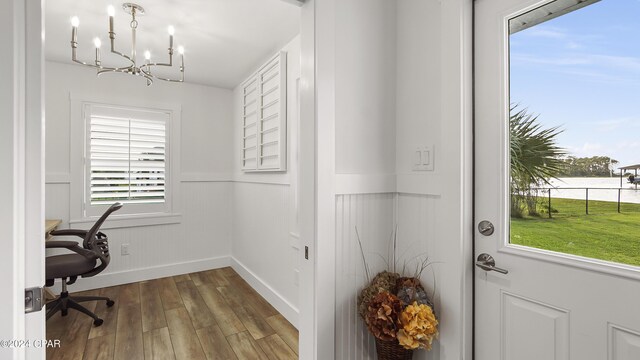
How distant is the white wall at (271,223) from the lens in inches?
98.4

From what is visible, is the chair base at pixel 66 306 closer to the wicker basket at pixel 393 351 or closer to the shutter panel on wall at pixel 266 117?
the shutter panel on wall at pixel 266 117

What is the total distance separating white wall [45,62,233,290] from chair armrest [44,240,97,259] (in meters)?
0.85

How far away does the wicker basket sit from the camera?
4.25 feet

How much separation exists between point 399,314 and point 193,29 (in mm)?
2478

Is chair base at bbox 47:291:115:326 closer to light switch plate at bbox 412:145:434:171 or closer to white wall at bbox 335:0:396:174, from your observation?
white wall at bbox 335:0:396:174

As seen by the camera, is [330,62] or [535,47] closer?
[535,47]

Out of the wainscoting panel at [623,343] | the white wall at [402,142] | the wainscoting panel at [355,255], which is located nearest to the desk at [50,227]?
the wainscoting panel at [355,255]

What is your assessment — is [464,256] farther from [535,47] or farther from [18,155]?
[18,155]

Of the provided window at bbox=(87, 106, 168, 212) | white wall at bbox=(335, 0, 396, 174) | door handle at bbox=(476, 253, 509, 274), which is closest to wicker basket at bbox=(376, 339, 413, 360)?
door handle at bbox=(476, 253, 509, 274)

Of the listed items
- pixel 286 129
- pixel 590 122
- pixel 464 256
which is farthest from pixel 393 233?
pixel 286 129

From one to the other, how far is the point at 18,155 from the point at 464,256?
5.03ft

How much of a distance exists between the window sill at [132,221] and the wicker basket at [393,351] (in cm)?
314

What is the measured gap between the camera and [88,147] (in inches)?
126

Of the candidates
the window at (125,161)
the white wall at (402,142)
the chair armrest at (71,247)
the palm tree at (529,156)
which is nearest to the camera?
the palm tree at (529,156)
